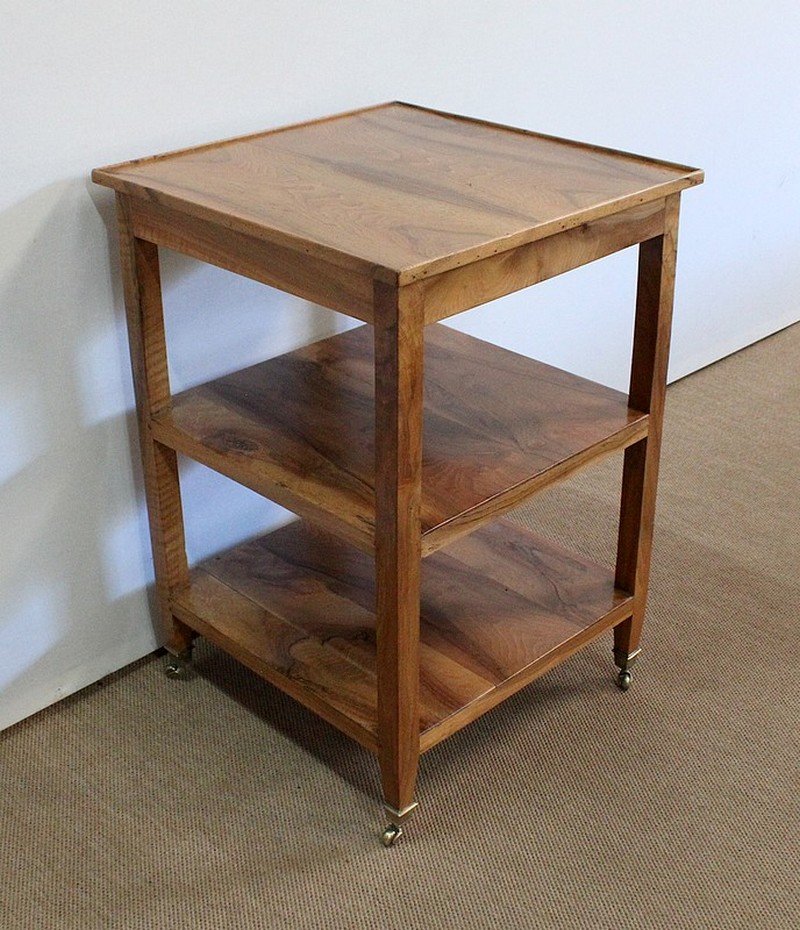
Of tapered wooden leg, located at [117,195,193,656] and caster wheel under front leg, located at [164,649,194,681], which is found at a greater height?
tapered wooden leg, located at [117,195,193,656]

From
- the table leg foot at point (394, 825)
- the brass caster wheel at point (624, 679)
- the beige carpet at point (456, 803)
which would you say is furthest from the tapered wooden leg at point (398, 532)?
the brass caster wheel at point (624, 679)

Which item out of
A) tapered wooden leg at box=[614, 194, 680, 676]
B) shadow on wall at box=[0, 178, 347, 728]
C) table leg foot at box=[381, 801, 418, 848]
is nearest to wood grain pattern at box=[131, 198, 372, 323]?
shadow on wall at box=[0, 178, 347, 728]

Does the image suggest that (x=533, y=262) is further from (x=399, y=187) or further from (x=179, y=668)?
(x=179, y=668)

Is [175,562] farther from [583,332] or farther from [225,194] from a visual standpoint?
[583,332]

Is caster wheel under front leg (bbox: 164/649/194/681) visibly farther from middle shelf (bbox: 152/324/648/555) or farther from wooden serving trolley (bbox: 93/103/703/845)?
middle shelf (bbox: 152/324/648/555)

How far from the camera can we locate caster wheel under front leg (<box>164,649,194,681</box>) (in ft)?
5.94

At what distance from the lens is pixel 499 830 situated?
155cm

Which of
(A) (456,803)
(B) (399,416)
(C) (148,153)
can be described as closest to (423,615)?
(A) (456,803)

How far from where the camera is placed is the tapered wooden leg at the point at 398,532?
1246 millimetres

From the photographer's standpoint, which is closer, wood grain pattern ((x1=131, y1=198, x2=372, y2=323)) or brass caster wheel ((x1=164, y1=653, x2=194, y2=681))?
wood grain pattern ((x1=131, y1=198, x2=372, y2=323))

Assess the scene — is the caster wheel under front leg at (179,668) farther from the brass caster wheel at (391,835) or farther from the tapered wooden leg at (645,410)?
the tapered wooden leg at (645,410)

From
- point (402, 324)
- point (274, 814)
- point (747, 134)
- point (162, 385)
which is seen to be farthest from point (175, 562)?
point (747, 134)

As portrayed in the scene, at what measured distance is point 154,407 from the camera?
1643 millimetres

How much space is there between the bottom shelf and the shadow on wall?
12 cm
